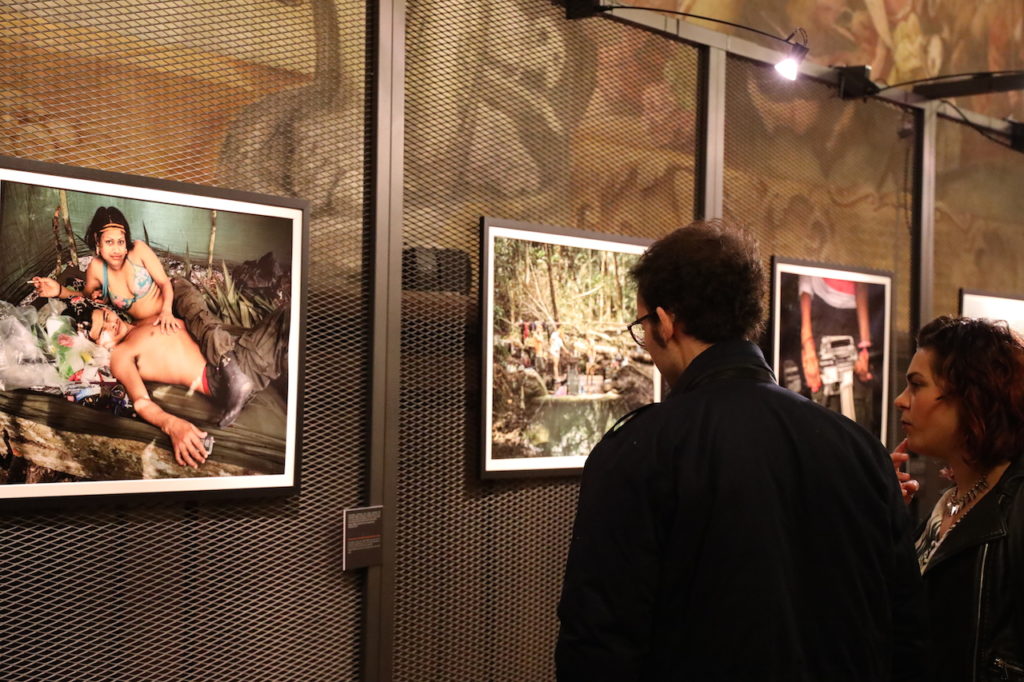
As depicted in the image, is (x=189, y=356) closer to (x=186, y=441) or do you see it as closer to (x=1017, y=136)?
(x=186, y=441)

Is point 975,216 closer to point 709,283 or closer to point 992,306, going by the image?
point 992,306

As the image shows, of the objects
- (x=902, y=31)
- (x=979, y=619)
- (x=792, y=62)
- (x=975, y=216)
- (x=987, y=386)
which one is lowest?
(x=979, y=619)

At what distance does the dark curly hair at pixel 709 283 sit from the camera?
8.20 ft

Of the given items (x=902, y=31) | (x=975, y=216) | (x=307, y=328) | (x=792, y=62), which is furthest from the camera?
(x=902, y=31)

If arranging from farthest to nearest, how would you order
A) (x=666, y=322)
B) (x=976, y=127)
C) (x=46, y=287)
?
1. (x=976, y=127)
2. (x=46, y=287)
3. (x=666, y=322)

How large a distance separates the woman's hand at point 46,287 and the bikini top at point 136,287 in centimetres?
15

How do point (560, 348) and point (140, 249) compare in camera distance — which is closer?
point (140, 249)

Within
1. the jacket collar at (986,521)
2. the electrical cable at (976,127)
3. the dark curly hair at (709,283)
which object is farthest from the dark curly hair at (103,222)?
the electrical cable at (976,127)

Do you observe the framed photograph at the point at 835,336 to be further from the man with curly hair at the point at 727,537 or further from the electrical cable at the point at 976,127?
the man with curly hair at the point at 727,537

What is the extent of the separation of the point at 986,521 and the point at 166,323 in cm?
255

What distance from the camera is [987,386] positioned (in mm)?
3062

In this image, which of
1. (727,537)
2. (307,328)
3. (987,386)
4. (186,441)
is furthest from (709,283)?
(186,441)

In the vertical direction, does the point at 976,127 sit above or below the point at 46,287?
above

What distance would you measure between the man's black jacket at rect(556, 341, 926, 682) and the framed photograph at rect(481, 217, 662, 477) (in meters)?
1.82
